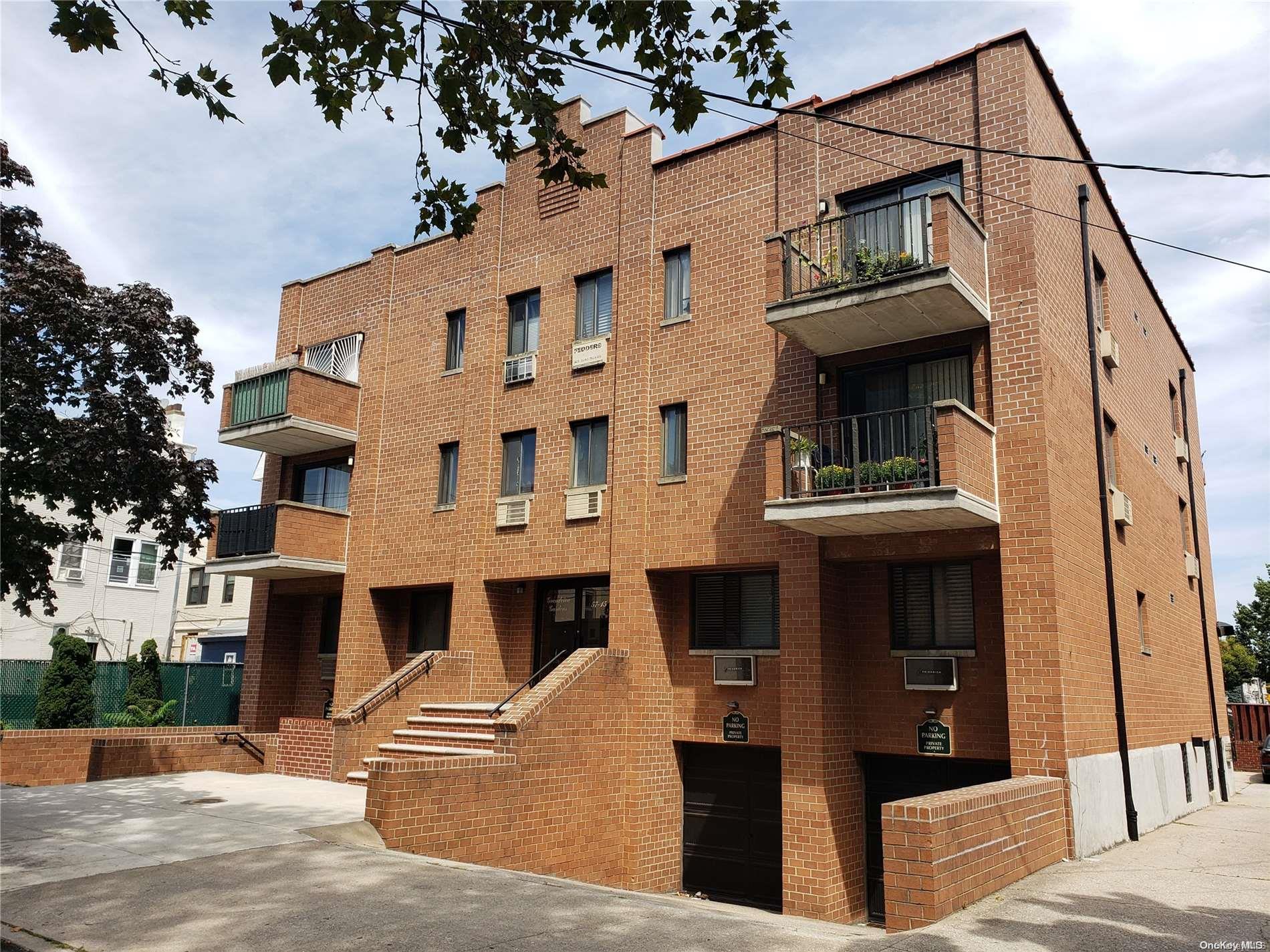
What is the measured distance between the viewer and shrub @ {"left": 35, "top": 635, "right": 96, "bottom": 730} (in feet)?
69.1

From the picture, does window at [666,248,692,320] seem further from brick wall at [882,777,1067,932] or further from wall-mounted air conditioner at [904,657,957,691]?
brick wall at [882,777,1067,932]

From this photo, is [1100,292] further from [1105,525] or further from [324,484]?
[324,484]

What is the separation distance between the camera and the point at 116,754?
1681 cm

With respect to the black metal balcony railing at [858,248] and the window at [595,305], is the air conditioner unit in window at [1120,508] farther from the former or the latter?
the window at [595,305]

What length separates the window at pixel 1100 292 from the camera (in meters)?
16.2

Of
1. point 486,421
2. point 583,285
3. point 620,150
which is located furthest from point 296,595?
point 620,150

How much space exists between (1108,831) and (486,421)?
39.4ft

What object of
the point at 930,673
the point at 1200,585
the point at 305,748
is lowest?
the point at 305,748

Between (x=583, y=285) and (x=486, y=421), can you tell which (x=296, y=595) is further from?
(x=583, y=285)

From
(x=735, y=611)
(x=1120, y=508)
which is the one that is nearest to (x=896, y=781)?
(x=735, y=611)

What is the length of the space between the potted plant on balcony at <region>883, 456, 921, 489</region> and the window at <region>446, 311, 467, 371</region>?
33.1ft

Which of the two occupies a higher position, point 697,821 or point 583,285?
point 583,285

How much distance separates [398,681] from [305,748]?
2598 millimetres

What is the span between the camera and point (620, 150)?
17.5 m
